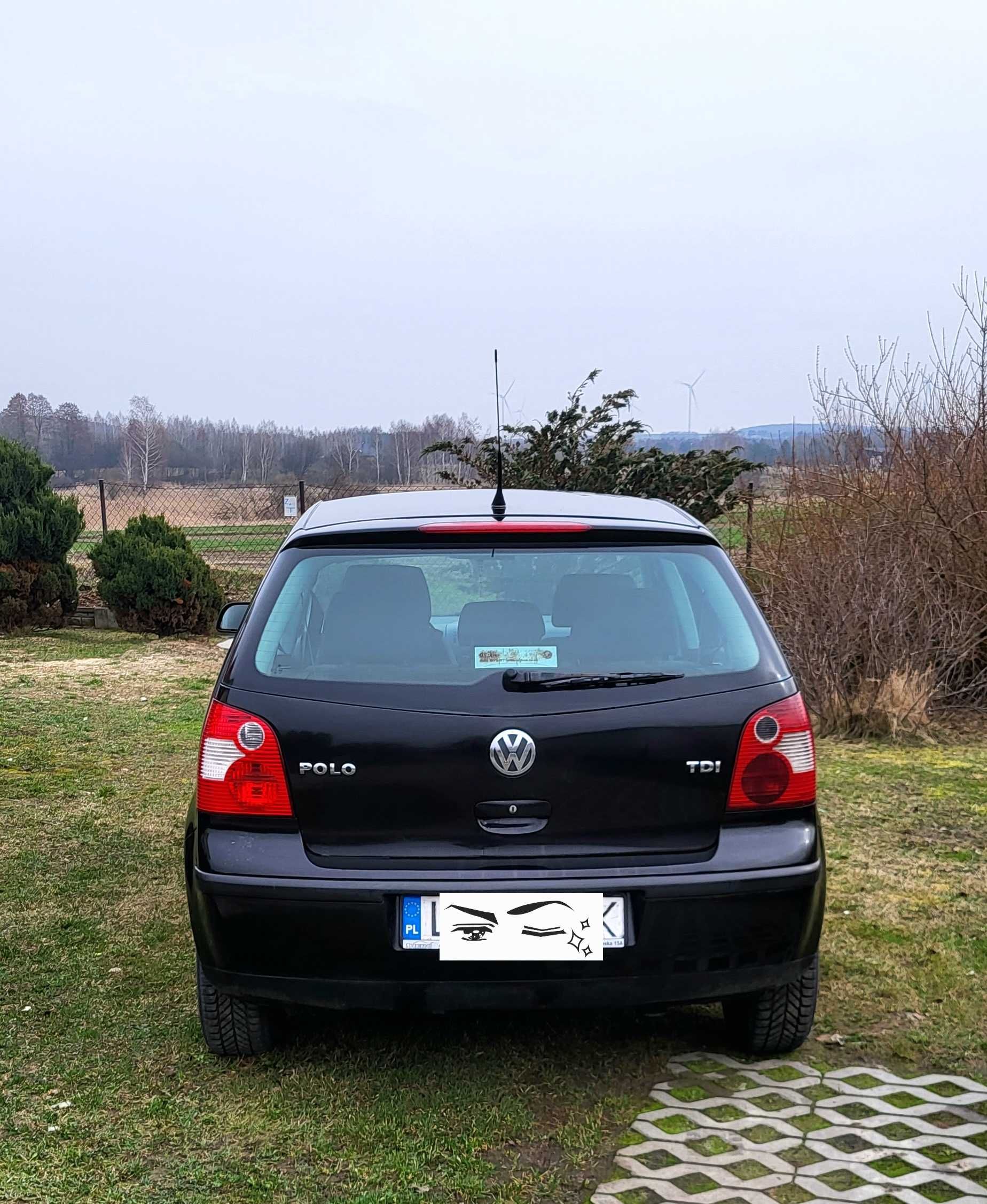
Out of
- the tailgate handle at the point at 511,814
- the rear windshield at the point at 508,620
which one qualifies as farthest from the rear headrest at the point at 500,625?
the tailgate handle at the point at 511,814

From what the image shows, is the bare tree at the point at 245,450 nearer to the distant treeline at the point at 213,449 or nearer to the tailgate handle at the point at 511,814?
the distant treeline at the point at 213,449

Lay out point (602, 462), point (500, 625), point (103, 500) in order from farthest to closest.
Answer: point (103, 500) → point (602, 462) → point (500, 625)

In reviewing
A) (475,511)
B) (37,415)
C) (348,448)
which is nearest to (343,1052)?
(475,511)

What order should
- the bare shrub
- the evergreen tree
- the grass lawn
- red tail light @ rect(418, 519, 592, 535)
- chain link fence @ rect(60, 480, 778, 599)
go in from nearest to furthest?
1. the grass lawn
2. red tail light @ rect(418, 519, 592, 535)
3. the bare shrub
4. the evergreen tree
5. chain link fence @ rect(60, 480, 778, 599)

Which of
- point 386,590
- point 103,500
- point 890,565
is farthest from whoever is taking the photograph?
point 103,500

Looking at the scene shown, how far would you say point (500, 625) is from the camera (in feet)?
10.7

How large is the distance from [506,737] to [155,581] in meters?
11.8

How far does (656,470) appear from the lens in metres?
13.5

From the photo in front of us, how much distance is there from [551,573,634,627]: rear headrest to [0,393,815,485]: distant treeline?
36.4 feet

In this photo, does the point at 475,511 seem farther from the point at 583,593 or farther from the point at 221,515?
the point at 221,515

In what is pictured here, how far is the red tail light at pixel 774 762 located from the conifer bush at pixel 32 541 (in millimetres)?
12345

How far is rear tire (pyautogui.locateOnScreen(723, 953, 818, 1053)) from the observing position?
133 inches

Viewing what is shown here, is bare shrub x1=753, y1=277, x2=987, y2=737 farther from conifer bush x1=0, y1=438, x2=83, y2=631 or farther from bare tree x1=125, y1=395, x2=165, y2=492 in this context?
bare tree x1=125, y1=395, x2=165, y2=492

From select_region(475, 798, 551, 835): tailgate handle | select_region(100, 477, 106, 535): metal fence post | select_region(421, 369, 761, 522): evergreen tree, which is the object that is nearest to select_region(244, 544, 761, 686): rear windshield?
select_region(475, 798, 551, 835): tailgate handle
